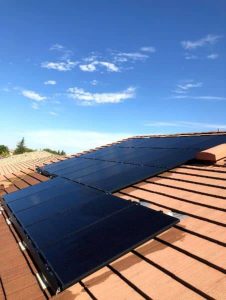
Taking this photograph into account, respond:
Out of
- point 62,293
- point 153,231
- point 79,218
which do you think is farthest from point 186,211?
point 62,293

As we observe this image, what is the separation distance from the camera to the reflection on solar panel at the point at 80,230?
4719 mm

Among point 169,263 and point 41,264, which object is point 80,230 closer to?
point 41,264

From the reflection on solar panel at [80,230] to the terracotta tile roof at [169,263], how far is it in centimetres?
18

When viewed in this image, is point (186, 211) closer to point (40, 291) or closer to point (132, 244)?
point (132, 244)

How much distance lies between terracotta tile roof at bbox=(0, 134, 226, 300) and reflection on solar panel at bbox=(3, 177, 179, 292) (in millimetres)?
181

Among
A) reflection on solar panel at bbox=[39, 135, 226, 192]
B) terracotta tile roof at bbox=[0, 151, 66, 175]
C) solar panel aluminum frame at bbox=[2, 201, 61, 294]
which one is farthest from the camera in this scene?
terracotta tile roof at bbox=[0, 151, 66, 175]

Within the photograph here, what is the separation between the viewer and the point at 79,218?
6281 millimetres

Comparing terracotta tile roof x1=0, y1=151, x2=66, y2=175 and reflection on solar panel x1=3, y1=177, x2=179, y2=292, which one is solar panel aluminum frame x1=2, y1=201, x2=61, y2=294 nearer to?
reflection on solar panel x1=3, y1=177, x2=179, y2=292

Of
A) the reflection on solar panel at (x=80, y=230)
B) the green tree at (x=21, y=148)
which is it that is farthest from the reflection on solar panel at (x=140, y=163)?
the green tree at (x=21, y=148)

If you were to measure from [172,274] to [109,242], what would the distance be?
1.14m

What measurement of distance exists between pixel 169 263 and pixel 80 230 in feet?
5.84

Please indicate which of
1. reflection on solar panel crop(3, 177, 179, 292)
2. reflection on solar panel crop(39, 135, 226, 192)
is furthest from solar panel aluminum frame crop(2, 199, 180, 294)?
reflection on solar panel crop(39, 135, 226, 192)

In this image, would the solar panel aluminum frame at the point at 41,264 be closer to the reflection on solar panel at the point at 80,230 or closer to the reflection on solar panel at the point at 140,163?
the reflection on solar panel at the point at 80,230

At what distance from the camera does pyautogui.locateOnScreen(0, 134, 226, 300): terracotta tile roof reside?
4.01m
